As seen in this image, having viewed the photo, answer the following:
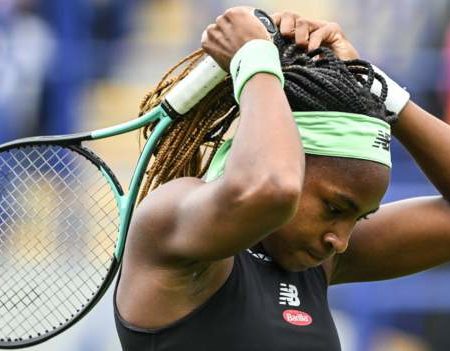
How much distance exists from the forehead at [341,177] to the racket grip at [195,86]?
0.25m

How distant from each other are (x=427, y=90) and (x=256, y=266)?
3600 millimetres

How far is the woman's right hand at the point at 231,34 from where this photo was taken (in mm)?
2410

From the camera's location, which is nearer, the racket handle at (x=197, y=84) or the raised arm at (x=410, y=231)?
the racket handle at (x=197, y=84)

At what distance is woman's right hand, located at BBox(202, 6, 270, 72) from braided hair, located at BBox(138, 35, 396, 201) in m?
0.09

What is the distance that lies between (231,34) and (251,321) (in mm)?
559

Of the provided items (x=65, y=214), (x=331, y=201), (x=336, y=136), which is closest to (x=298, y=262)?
(x=331, y=201)

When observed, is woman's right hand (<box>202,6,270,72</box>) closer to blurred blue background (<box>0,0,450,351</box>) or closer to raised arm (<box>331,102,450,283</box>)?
raised arm (<box>331,102,450,283</box>)

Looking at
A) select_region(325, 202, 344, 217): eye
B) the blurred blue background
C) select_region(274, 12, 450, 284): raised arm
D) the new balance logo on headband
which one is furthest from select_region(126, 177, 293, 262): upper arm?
the blurred blue background

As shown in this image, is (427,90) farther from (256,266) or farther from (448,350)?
(256,266)

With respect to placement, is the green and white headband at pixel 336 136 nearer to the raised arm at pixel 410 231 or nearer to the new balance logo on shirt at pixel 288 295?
the new balance logo on shirt at pixel 288 295

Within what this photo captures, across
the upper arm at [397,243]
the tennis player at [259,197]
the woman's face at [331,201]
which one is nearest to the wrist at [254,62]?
the tennis player at [259,197]

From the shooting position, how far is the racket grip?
2.50 metres

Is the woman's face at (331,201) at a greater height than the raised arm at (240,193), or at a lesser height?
lesser

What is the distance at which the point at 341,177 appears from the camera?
2424mm
